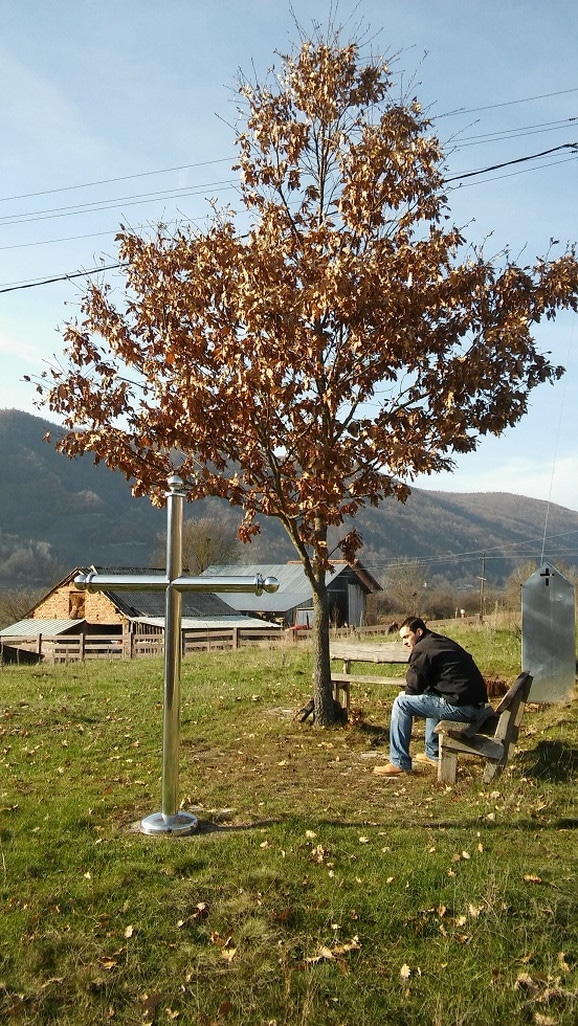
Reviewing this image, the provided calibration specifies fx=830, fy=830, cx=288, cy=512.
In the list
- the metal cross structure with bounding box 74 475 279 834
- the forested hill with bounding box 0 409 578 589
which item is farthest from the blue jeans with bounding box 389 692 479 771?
the forested hill with bounding box 0 409 578 589

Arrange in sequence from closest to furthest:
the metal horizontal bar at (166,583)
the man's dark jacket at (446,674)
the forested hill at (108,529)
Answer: the metal horizontal bar at (166,583)
the man's dark jacket at (446,674)
the forested hill at (108,529)

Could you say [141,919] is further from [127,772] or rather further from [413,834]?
[127,772]

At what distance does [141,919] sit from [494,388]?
6.44m

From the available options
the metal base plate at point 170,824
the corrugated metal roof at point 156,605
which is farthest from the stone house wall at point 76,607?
the metal base plate at point 170,824

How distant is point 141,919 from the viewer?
4.32 m

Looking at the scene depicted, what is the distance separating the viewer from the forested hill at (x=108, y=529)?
104 meters

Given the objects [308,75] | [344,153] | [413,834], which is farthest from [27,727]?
[308,75]

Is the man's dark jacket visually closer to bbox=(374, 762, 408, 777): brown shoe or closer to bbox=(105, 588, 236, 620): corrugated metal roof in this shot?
bbox=(374, 762, 408, 777): brown shoe

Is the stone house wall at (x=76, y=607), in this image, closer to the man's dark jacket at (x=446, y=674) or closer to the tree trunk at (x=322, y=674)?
the tree trunk at (x=322, y=674)

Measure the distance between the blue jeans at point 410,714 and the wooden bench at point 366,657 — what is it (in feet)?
6.02

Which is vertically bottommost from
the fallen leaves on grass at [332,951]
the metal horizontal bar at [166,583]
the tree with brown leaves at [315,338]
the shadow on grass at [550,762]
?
the fallen leaves on grass at [332,951]

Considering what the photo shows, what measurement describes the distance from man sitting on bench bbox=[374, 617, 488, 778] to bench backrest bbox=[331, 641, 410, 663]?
2225 millimetres

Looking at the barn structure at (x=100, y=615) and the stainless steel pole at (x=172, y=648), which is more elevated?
the stainless steel pole at (x=172, y=648)

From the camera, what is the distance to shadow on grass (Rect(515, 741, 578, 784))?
22.6ft
